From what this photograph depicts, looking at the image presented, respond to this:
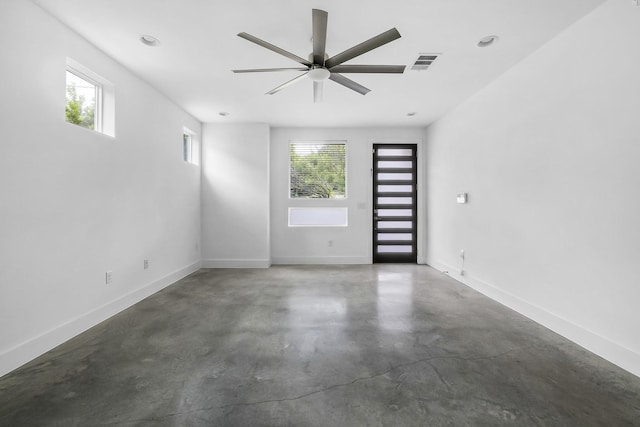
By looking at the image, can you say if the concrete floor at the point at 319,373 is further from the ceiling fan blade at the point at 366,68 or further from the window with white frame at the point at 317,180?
the window with white frame at the point at 317,180

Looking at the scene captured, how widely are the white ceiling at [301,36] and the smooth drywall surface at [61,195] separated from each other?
32 centimetres

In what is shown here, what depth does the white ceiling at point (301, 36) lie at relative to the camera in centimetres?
242

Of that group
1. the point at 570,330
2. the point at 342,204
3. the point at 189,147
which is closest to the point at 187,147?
the point at 189,147

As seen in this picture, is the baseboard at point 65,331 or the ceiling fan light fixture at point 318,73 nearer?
the baseboard at point 65,331

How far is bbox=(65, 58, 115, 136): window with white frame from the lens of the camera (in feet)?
9.23

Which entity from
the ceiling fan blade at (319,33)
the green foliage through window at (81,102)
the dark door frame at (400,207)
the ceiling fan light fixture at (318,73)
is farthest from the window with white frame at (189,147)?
the dark door frame at (400,207)

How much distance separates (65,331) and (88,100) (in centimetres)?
227

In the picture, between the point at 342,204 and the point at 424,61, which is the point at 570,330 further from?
the point at 342,204

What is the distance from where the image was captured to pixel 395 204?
6152 millimetres

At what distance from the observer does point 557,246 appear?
2.81m

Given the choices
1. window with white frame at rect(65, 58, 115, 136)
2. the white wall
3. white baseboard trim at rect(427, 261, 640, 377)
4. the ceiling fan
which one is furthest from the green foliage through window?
white baseboard trim at rect(427, 261, 640, 377)

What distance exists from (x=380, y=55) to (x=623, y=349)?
130 inches

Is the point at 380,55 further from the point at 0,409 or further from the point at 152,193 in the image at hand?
the point at 0,409

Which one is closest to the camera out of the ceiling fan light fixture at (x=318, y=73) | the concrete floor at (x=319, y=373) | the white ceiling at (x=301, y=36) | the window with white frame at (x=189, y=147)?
the concrete floor at (x=319, y=373)
